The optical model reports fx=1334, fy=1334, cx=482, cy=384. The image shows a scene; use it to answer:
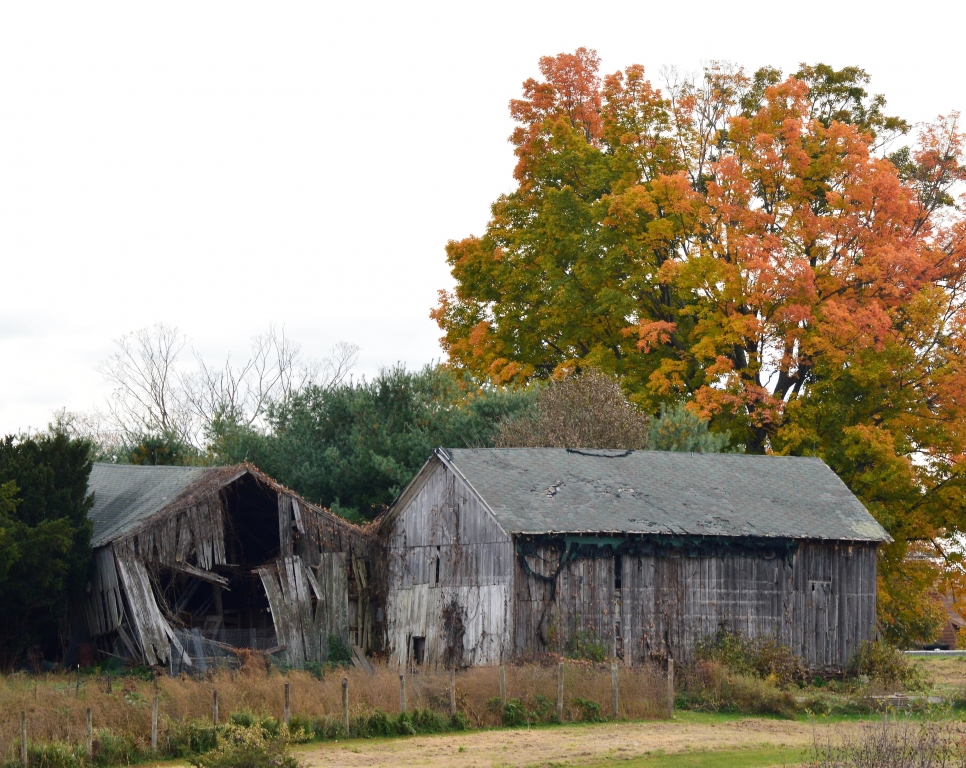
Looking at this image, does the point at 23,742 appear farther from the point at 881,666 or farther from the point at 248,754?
the point at 881,666

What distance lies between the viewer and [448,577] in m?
32.2

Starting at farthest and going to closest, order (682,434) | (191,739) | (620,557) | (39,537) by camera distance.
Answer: (682,434) → (39,537) → (620,557) → (191,739)

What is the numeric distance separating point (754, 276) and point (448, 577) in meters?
14.3

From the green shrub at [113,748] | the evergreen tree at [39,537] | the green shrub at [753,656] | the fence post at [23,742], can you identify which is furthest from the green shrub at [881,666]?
the fence post at [23,742]

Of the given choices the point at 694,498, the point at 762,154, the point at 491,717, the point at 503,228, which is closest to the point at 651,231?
the point at 762,154

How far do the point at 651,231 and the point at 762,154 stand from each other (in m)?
4.20

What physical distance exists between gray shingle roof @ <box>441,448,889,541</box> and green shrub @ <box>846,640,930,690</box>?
2.72m

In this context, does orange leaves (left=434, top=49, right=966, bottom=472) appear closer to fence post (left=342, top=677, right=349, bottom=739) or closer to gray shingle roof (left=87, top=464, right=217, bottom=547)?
gray shingle roof (left=87, top=464, right=217, bottom=547)

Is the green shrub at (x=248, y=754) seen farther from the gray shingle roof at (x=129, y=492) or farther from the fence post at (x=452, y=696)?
the gray shingle roof at (x=129, y=492)

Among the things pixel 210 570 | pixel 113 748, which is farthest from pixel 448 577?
pixel 113 748

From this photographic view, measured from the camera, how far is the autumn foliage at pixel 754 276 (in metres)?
38.2

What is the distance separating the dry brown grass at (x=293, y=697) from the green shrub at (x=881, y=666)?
24.0ft

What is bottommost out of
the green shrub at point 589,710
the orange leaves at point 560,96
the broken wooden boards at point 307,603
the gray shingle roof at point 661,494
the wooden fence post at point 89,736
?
the green shrub at point 589,710

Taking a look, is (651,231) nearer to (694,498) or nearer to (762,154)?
(762,154)
